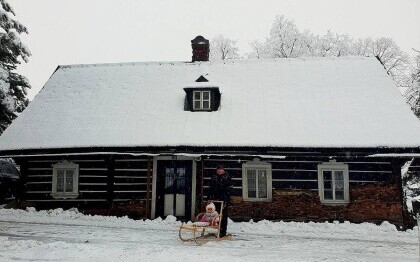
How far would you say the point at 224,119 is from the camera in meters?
15.0

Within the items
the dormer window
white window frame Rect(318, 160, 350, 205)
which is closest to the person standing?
white window frame Rect(318, 160, 350, 205)

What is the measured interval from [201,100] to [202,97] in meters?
0.14

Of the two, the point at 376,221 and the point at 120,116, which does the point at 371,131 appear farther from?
the point at 120,116

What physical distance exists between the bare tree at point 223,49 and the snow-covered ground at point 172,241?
2165 centimetres

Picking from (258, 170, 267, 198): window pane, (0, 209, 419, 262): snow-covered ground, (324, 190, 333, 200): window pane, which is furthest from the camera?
(258, 170, 267, 198): window pane

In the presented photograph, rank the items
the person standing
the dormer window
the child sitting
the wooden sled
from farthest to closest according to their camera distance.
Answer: the dormer window, the person standing, the child sitting, the wooden sled

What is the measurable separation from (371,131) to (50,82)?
15063mm

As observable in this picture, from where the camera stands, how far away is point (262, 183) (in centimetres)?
1391

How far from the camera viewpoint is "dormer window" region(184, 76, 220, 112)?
15.6 m

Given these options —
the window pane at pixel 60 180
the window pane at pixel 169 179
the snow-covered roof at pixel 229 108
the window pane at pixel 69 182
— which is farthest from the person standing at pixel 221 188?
the window pane at pixel 60 180

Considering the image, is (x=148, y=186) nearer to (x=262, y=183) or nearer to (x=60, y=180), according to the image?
(x=60, y=180)

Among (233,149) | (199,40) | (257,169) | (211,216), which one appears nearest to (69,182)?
(233,149)

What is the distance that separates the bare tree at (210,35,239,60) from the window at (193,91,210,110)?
17.0 meters

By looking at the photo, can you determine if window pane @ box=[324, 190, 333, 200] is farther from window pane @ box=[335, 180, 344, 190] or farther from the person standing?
the person standing
